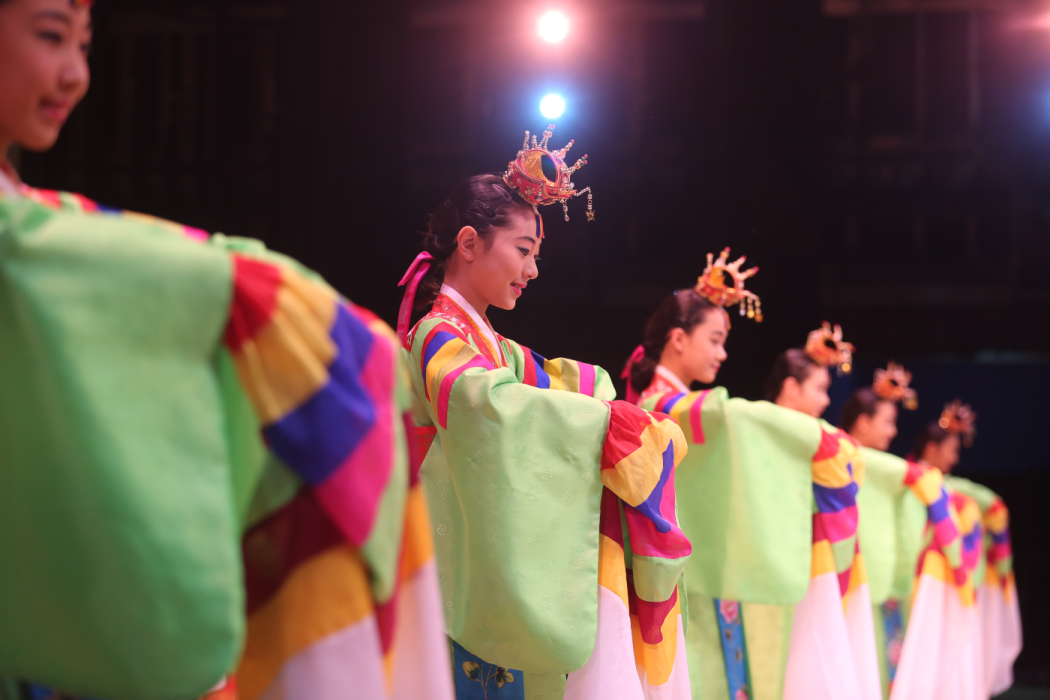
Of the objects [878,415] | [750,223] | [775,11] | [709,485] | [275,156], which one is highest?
[775,11]

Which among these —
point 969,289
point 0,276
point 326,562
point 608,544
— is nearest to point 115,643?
point 326,562

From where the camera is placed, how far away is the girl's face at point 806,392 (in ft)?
11.5

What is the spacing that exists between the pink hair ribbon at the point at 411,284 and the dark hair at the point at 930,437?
13.8 feet

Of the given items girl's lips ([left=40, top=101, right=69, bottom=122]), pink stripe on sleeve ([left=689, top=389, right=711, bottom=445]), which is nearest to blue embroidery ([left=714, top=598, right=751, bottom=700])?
pink stripe on sleeve ([left=689, top=389, right=711, bottom=445])

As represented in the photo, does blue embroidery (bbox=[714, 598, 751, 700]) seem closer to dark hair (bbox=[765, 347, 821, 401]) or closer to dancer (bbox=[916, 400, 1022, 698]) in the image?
dark hair (bbox=[765, 347, 821, 401])

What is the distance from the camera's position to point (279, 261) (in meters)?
0.98

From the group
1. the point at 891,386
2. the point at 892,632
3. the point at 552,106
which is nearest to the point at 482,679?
the point at 552,106

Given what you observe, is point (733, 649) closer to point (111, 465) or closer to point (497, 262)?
A: point (497, 262)

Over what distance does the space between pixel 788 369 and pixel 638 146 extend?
971mm

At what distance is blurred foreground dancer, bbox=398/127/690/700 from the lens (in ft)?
5.46

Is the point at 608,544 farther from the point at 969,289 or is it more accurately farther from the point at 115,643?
the point at 969,289

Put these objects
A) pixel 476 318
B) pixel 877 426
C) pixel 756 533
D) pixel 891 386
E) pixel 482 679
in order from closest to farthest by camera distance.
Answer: pixel 482 679
pixel 476 318
pixel 756 533
pixel 877 426
pixel 891 386

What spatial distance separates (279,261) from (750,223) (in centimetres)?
301

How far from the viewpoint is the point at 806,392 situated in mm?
3502
